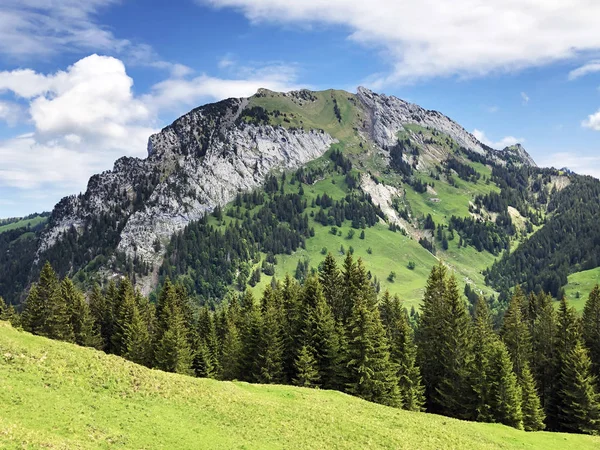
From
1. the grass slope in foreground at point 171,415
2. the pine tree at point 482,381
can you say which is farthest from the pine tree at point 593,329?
the grass slope in foreground at point 171,415

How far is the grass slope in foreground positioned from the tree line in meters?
10.5

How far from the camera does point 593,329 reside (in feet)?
244

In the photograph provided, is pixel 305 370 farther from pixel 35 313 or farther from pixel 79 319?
pixel 35 313

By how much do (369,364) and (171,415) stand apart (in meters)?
31.4

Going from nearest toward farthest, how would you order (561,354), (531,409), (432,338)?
(531,409) < (561,354) < (432,338)

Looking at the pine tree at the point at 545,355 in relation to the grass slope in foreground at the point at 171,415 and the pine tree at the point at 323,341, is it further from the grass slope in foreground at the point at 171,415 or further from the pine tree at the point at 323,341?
the pine tree at the point at 323,341

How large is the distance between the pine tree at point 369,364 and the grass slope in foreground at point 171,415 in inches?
342

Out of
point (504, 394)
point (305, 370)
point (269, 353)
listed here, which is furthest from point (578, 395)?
point (269, 353)

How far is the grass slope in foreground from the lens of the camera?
29.0 meters

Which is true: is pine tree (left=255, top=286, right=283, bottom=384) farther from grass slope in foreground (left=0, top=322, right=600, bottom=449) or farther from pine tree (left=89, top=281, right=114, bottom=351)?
pine tree (left=89, top=281, right=114, bottom=351)

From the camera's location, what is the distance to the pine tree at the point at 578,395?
63.1m

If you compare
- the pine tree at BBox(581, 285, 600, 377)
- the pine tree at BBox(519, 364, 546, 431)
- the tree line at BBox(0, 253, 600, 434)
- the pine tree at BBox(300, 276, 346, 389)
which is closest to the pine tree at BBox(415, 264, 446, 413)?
the tree line at BBox(0, 253, 600, 434)

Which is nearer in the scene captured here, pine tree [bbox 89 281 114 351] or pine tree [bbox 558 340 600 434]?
pine tree [bbox 558 340 600 434]

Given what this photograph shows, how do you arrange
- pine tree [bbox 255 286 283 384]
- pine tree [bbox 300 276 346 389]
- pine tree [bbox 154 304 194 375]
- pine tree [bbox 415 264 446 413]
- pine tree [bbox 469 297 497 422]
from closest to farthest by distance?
1. pine tree [bbox 469 297 497 422]
2. pine tree [bbox 300 276 346 389]
3. pine tree [bbox 255 286 283 384]
4. pine tree [bbox 415 264 446 413]
5. pine tree [bbox 154 304 194 375]
